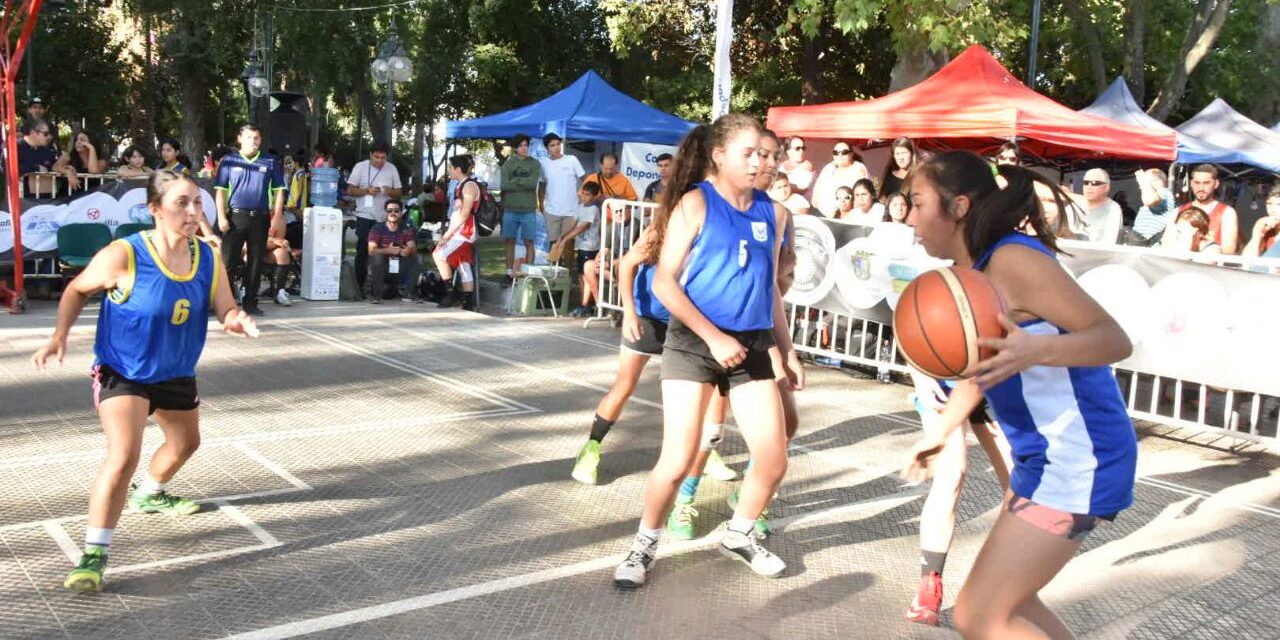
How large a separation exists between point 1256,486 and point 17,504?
6996 mm

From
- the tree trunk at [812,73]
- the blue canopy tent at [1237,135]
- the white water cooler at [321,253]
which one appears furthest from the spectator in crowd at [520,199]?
the tree trunk at [812,73]

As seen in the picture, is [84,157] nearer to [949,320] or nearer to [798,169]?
[798,169]

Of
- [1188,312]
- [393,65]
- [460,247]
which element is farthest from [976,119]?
[393,65]

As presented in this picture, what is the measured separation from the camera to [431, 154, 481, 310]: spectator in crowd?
13.7 m

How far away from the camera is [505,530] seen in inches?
213

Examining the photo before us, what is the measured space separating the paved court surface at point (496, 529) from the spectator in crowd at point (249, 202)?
3126mm

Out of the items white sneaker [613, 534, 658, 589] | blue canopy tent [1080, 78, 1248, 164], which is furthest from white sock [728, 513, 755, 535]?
blue canopy tent [1080, 78, 1248, 164]

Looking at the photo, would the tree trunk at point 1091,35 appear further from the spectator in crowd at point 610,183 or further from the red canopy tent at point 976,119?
the spectator in crowd at point 610,183

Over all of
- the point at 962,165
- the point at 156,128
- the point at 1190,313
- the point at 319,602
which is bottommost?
the point at 319,602

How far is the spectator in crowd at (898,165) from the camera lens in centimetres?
1057

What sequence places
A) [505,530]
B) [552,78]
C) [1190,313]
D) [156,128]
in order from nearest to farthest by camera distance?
[505,530] < [1190,313] < [552,78] < [156,128]

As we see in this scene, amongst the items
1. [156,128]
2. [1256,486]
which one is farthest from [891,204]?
[156,128]

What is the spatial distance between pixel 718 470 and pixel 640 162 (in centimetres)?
1181

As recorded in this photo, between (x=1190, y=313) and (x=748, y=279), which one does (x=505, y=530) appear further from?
(x=1190, y=313)
